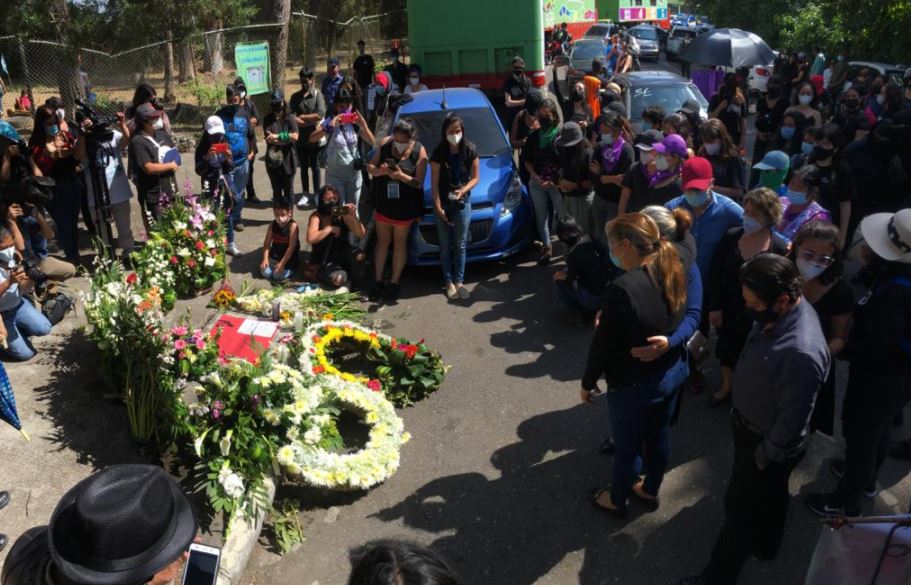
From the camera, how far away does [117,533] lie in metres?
2.00

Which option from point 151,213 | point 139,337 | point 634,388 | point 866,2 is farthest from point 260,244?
point 866,2

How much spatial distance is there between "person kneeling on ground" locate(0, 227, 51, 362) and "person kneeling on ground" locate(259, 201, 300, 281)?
249 centimetres

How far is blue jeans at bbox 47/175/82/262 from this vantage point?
7.60 metres

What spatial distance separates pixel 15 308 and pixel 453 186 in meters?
3.98

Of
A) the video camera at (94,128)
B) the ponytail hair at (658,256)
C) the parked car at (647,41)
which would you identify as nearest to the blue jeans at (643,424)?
the ponytail hair at (658,256)

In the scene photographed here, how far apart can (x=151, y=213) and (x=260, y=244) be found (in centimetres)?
158

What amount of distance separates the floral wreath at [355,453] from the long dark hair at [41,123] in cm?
433

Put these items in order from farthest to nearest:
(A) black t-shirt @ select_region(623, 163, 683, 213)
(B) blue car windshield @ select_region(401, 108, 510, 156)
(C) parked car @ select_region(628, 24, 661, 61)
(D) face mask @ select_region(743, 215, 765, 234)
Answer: (C) parked car @ select_region(628, 24, 661, 61) → (B) blue car windshield @ select_region(401, 108, 510, 156) → (A) black t-shirt @ select_region(623, 163, 683, 213) → (D) face mask @ select_region(743, 215, 765, 234)

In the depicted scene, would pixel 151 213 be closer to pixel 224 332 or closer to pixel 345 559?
pixel 224 332

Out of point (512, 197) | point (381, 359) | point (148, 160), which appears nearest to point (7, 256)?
point (148, 160)

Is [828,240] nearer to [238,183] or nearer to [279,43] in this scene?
[238,183]

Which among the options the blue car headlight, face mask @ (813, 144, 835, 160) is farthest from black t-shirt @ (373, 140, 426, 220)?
Result: face mask @ (813, 144, 835, 160)

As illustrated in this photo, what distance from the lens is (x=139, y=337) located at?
498cm

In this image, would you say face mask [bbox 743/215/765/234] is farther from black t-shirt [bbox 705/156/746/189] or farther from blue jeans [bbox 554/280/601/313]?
black t-shirt [bbox 705/156/746/189]
